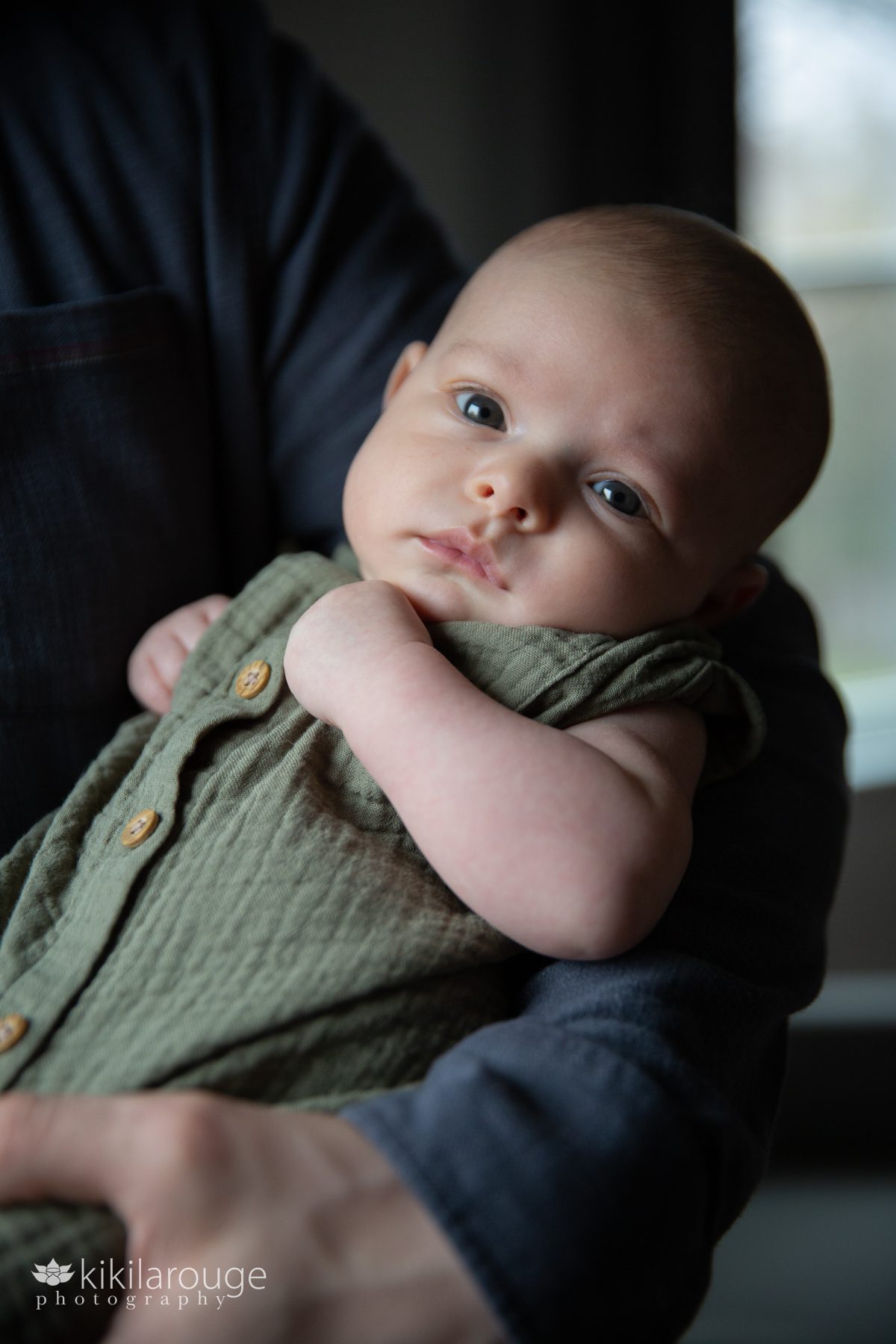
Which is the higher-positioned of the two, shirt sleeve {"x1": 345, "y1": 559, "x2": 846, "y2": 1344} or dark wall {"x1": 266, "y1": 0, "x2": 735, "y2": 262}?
dark wall {"x1": 266, "y1": 0, "x2": 735, "y2": 262}

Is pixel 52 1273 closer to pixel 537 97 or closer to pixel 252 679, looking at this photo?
pixel 252 679

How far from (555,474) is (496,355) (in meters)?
0.13

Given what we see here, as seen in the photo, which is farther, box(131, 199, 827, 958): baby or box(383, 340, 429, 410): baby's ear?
box(383, 340, 429, 410): baby's ear

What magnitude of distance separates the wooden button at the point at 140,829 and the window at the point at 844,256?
1.73 m

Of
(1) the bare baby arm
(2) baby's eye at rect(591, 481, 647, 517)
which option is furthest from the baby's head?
(1) the bare baby arm

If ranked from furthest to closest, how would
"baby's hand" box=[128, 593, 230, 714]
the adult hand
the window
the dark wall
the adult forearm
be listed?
the window < the dark wall < "baby's hand" box=[128, 593, 230, 714] < the adult forearm < the adult hand

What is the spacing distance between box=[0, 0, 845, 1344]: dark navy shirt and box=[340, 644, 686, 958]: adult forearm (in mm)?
54

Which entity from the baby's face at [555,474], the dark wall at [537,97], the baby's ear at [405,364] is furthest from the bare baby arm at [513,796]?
the dark wall at [537,97]

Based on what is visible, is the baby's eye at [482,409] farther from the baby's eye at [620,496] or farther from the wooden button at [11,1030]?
the wooden button at [11,1030]

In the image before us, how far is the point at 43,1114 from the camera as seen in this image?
0.55 metres

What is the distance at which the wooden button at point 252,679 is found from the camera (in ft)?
2.65

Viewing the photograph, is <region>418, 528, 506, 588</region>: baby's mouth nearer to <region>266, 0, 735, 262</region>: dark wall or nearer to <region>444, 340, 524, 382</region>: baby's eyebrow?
<region>444, 340, 524, 382</region>: baby's eyebrow

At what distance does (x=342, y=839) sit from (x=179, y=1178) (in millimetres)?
245

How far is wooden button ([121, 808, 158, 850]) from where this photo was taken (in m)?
0.74
